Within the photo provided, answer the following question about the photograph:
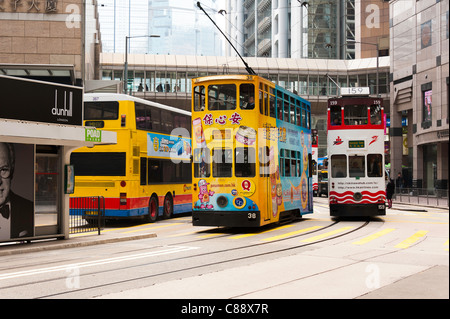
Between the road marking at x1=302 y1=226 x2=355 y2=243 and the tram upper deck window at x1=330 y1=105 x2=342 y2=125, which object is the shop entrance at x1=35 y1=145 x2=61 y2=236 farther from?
the tram upper deck window at x1=330 y1=105 x2=342 y2=125

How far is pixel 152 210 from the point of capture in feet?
73.8

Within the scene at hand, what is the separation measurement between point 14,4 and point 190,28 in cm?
15357

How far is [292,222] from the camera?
71.6ft

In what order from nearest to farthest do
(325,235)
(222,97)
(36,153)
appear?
(36,153)
(325,235)
(222,97)

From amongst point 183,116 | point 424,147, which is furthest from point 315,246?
point 424,147

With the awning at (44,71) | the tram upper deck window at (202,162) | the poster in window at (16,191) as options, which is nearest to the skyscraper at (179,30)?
the awning at (44,71)

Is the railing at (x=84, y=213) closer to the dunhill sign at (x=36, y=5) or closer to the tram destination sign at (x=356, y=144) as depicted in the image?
the tram destination sign at (x=356, y=144)

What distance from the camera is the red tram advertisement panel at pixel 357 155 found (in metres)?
21.7

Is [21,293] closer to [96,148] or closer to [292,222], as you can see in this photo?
[96,148]

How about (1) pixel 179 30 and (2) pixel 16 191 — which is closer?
(2) pixel 16 191

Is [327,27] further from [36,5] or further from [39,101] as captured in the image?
[39,101]

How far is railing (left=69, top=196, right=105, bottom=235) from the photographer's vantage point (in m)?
18.1

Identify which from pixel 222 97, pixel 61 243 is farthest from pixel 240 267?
pixel 222 97

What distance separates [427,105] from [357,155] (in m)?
23.3
